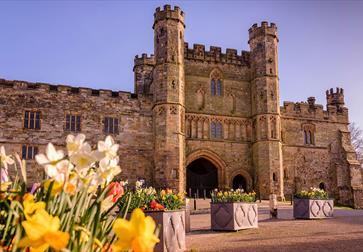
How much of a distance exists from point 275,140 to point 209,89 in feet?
19.2

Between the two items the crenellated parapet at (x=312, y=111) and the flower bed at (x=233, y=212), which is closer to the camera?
the flower bed at (x=233, y=212)

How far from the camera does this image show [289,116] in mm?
30984

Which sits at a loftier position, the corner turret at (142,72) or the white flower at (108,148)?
the corner turret at (142,72)

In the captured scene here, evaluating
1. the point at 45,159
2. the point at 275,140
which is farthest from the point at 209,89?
the point at 45,159

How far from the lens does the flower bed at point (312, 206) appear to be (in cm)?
1430

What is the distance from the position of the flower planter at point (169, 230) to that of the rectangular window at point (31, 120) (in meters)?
18.0

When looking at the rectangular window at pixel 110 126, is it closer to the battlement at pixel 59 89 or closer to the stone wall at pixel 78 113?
the stone wall at pixel 78 113

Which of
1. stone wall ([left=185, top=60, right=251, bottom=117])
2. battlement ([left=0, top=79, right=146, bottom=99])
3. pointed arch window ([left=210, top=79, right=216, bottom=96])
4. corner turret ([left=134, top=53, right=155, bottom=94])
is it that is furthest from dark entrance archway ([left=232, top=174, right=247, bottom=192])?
corner turret ([left=134, top=53, right=155, bottom=94])

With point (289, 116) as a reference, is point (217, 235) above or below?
below

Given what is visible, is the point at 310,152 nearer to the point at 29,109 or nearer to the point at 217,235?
the point at 29,109

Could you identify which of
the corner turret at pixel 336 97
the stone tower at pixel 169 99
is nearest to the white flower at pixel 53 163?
the stone tower at pixel 169 99

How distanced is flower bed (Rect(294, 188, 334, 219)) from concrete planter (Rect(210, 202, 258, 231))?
3669 millimetres

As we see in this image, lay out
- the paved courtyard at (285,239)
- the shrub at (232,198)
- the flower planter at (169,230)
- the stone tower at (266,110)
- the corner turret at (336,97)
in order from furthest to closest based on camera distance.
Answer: the corner turret at (336,97)
the stone tower at (266,110)
the shrub at (232,198)
the paved courtyard at (285,239)
the flower planter at (169,230)

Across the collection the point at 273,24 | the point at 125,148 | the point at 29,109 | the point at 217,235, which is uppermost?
the point at 273,24
